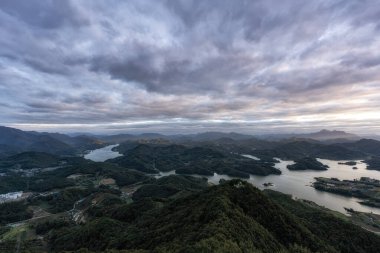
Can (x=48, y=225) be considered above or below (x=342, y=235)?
below

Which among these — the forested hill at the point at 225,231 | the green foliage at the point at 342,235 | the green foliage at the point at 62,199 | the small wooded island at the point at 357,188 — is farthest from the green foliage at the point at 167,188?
the small wooded island at the point at 357,188

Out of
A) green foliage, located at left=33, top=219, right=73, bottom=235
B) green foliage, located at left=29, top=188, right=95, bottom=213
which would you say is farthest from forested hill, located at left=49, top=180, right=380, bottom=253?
green foliage, located at left=29, top=188, right=95, bottom=213

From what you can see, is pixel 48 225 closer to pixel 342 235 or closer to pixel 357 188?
pixel 342 235

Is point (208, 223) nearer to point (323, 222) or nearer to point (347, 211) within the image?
point (323, 222)

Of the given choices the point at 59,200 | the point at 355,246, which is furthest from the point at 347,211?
the point at 59,200

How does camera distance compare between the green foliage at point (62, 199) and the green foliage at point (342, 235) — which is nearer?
the green foliage at point (342, 235)

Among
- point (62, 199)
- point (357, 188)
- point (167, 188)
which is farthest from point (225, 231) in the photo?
point (357, 188)

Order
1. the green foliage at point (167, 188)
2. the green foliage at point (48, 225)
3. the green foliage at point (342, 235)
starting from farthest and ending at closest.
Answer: the green foliage at point (167, 188) < the green foliage at point (48, 225) < the green foliage at point (342, 235)

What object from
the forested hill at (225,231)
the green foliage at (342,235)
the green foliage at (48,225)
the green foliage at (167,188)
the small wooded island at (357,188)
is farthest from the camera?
the green foliage at (167,188)

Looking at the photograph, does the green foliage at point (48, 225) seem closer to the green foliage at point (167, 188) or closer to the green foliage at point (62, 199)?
the green foliage at point (62, 199)

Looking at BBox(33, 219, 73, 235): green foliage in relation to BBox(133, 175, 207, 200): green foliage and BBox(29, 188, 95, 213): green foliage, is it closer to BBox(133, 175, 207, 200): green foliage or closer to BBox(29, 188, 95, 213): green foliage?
BBox(29, 188, 95, 213): green foliage
